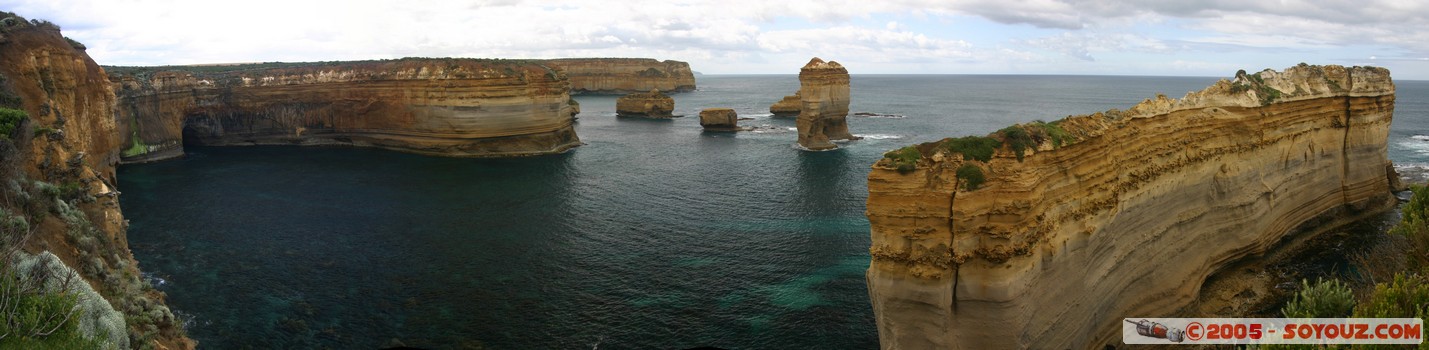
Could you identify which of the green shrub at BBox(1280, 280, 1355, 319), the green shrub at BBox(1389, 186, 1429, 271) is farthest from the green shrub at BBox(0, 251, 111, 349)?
the green shrub at BBox(1389, 186, 1429, 271)

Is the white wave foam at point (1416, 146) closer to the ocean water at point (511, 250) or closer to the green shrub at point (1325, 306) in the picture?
the ocean water at point (511, 250)

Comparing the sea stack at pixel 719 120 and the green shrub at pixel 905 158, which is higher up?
the green shrub at pixel 905 158

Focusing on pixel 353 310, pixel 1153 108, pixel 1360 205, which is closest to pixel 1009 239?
pixel 1153 108

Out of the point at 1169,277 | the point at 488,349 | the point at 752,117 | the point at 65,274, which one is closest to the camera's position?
the point at 65,274

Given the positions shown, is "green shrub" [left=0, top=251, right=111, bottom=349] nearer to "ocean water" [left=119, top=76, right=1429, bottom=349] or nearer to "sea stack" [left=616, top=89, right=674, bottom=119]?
"ocean water" [left=119, top=76, right=1429, bottom=349]

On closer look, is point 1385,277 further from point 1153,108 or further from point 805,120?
point 805,120

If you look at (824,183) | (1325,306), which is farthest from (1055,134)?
(824,183)

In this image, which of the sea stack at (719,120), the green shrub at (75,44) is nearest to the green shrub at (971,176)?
the green shrub at (75,44)
